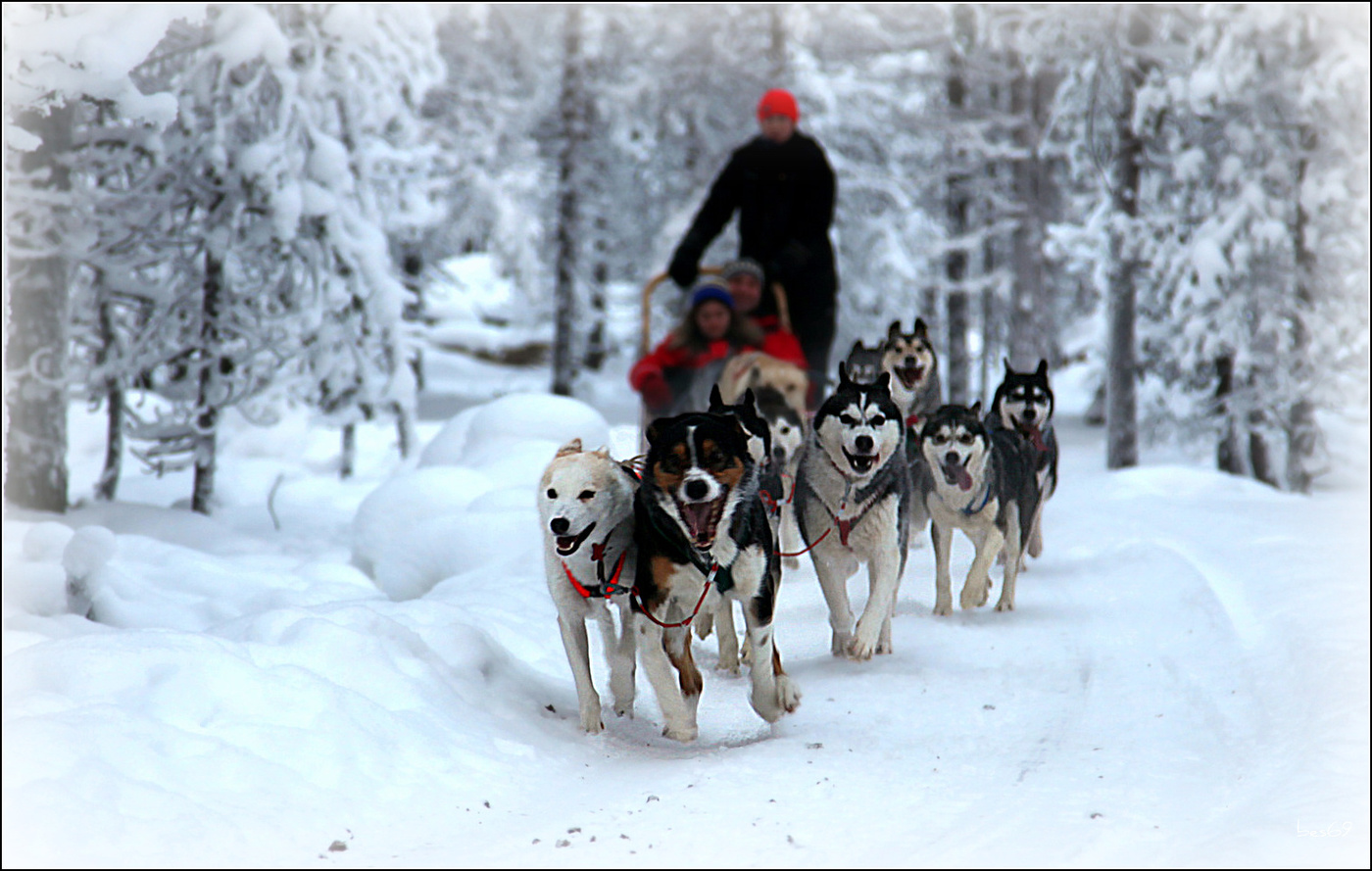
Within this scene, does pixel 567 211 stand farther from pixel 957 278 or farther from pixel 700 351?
pixel 700 351

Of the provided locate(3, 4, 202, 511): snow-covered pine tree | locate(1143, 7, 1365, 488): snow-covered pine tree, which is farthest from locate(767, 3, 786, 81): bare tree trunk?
locate(3, 4, 202, 511): snow-covered pine tree

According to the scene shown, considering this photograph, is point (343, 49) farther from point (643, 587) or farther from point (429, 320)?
point (429, 320)

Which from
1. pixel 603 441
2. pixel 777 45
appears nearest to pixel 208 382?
pixel 603 441

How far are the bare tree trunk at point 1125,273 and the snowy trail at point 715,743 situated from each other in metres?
7.23

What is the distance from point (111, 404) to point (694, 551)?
30.9 feet

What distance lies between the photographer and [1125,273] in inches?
482

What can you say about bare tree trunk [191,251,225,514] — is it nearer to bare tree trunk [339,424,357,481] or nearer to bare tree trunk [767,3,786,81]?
bare tree trunk [339,424,357,481]

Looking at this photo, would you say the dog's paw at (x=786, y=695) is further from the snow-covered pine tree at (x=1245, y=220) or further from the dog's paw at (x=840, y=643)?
the snow-covered pine tree at (x=1245, y=220)

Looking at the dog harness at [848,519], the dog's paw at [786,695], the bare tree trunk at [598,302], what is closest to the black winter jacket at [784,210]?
the dog harness at [848,519]

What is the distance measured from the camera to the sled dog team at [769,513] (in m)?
3.39

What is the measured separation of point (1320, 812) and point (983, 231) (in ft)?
Result: 47.3

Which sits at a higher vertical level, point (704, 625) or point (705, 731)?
point (704, 625)

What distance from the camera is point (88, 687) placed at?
3270 millimetres

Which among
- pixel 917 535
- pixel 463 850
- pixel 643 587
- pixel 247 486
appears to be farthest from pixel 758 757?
pixel 247 486
